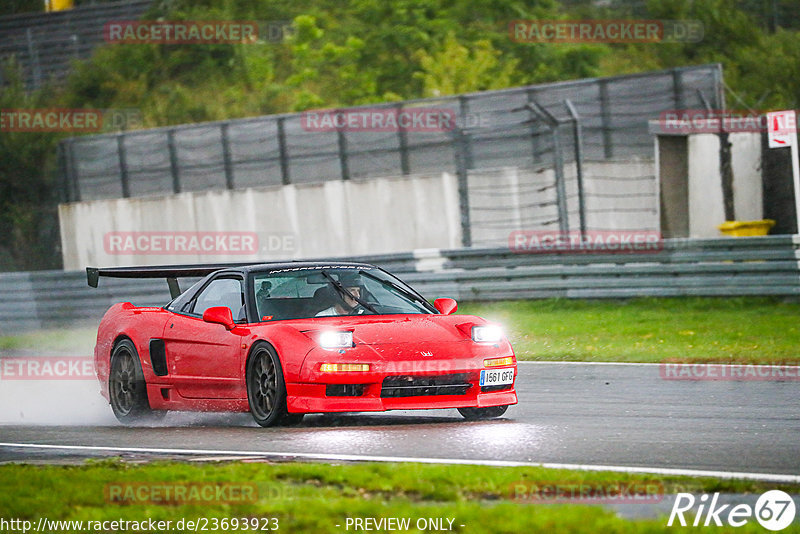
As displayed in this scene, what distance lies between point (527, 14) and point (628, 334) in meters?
35.6

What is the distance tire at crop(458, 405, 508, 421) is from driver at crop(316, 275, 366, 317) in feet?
3.53

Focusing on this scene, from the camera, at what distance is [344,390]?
351 inches

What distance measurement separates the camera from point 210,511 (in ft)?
19.3

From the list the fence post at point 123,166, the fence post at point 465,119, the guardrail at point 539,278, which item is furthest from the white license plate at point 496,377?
the fence post at point 123,166

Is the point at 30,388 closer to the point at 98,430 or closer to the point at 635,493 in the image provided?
the point at 98,430

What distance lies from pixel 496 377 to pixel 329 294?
1.46 m

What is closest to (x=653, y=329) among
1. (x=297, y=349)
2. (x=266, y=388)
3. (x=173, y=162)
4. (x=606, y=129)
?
(x=266, y=388)

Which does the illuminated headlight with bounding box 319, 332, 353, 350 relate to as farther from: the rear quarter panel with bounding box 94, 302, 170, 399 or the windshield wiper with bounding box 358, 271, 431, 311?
the rear quarter panel with bounding box 94, 302, 170, 399

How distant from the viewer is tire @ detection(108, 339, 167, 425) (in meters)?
10.6

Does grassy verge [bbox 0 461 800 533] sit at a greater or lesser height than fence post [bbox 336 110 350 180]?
lesser

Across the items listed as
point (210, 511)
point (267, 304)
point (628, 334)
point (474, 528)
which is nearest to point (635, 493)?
point (474, 528)

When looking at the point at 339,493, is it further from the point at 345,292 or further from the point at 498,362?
the point at 345,292

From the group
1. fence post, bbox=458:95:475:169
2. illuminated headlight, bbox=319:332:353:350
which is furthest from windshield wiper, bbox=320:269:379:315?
fence post, bbox=458:95:475:169

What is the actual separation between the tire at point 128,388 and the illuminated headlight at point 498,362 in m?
2.86
